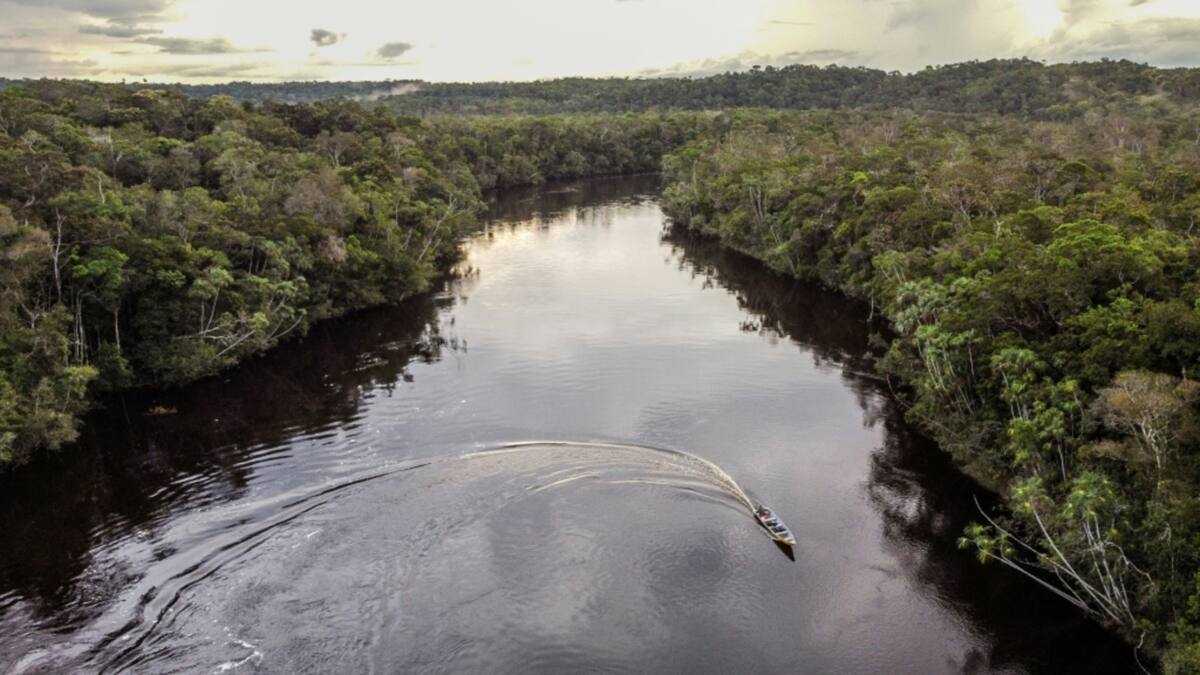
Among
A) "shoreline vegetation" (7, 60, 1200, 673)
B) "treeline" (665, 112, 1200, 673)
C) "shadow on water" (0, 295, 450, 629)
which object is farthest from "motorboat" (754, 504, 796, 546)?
"shadow on water" (0, 295, 450, 629)

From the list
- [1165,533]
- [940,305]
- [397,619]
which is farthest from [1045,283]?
[397,619]

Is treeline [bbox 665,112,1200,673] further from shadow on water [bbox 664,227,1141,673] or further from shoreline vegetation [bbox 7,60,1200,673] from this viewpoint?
shadow on water [bbox 664,227,1141,673]

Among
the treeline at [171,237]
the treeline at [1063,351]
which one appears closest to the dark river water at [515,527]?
the treeline at [1063,351]

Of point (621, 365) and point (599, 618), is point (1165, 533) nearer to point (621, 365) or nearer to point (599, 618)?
point (599, 618)

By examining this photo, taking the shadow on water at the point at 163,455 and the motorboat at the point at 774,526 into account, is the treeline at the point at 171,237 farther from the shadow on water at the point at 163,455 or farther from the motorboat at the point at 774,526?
the motorboat at the point at 774,526

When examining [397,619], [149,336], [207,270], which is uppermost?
[207,270]

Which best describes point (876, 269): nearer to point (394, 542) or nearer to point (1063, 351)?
point (1063, 351)
